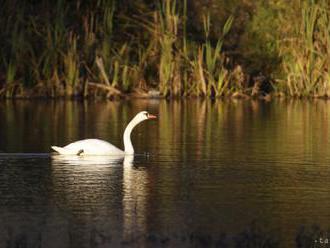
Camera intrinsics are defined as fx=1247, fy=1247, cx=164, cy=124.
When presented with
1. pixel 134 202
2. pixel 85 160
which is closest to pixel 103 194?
pixel 134 202

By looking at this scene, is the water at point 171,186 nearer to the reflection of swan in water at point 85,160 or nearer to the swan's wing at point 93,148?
the reflection of swan in water at point 85,160

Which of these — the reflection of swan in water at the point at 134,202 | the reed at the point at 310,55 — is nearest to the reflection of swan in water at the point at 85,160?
the reflection of swan in water at the point at 134,202

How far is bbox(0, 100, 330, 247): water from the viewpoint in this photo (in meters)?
11.7

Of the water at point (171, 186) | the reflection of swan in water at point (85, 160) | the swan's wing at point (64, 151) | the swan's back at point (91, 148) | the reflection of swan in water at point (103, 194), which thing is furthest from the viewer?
the swan's wing at point (64, 151)

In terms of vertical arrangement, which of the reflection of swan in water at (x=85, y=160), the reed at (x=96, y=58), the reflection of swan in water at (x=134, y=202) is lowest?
the reflection of swan in water at (x=134, y=202)

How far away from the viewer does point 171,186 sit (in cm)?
1530

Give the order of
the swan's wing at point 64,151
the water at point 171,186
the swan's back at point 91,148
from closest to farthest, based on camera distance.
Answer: the water at point 171,186
the swan's back at point 91,148
the swan's wing at point 64,151

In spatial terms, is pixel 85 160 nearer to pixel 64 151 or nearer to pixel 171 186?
pixel 64 151

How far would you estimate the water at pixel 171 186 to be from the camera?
462 inches

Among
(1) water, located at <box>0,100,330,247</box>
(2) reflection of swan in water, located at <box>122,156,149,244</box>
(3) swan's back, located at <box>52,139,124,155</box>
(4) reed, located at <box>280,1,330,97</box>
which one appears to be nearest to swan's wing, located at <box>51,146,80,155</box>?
(3) swan's back, located at <box>52,139,124,155</box>

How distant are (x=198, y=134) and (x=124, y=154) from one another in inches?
196

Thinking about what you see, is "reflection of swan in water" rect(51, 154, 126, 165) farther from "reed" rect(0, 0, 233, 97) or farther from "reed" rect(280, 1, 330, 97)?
"reed" rect(280, 1, 330, 97)

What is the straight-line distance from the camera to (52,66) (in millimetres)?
37469

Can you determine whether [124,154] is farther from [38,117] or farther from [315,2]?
[315,2]
